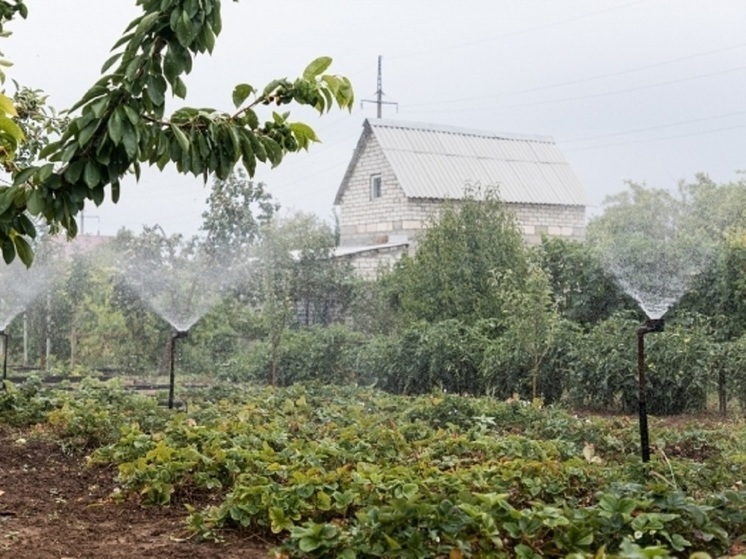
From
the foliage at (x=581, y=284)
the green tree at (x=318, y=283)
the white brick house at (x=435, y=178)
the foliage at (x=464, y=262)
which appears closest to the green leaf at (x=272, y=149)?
the foliage at (x=581, y=284)

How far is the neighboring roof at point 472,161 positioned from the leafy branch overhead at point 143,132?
9.03 metres

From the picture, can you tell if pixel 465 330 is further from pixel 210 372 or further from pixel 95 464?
pixel 95 464

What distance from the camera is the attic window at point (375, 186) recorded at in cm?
1256

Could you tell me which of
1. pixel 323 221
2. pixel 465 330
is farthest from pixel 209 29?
pixel 323 221

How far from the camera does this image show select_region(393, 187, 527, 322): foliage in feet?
27.5

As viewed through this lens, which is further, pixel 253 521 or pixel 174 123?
pixel 253 521

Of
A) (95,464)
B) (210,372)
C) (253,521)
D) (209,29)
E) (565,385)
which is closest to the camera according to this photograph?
(209,29)

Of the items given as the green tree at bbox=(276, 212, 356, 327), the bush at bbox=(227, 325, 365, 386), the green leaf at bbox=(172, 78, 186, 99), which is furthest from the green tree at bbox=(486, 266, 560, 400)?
the green leaf at bbox=(172, 78, 186, 99)

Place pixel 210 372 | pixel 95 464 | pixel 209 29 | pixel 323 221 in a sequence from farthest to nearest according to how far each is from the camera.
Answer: pixel 323 221 → pixel 210 372 → pixel 95 464 → pixel 209 29

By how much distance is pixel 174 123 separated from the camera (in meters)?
2.34

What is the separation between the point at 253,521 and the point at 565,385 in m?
4.63

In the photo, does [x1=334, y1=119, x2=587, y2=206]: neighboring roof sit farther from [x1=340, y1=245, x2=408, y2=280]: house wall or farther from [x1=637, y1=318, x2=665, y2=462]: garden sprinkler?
[x1=637, y1=318, x2=665, y2=462]: garden sprinkler

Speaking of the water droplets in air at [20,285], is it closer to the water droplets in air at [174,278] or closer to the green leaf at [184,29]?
the water droplets in air at [174,278]

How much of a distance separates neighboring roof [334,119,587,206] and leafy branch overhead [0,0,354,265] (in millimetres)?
9034
